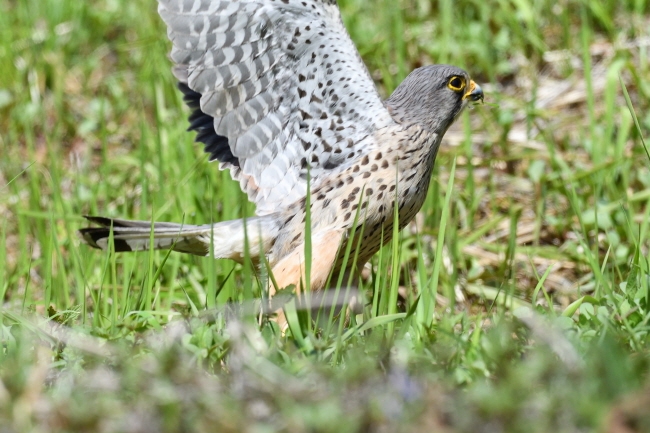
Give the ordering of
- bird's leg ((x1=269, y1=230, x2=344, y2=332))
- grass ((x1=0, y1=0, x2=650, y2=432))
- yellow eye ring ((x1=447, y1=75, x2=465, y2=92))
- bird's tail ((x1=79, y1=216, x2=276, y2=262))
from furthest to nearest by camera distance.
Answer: yellow eye ring ((x1=447, y1=75, x2=465, y2=92)), bird's tail ((x1=79, y1=216, x2=276, y2=262)), bird's leg ((x1=269, y1=230, x2=344, y2=332)), grass ((x1=0, y1=0, x2=650, y2=432))

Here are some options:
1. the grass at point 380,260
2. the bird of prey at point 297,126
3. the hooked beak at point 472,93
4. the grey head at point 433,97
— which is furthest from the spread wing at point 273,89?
the hooked beak at point 472,93

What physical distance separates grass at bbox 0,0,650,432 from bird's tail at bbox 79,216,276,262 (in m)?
0.15

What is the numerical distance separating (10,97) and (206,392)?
5777 mm

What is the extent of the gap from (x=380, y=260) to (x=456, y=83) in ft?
4.65

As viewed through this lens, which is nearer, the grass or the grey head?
the grass

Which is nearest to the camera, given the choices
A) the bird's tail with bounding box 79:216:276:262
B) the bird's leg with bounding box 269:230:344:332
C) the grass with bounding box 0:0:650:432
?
the grass with bounding box 0:0:650:432

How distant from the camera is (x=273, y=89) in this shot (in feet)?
14.0

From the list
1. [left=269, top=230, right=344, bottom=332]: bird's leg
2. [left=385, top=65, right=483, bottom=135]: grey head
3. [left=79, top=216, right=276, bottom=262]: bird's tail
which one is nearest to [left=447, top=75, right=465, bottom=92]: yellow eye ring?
[left=385, top=65, right=483, bottom=135]: grey head

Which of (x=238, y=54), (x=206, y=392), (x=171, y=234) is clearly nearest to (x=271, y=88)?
(x=238, y=54)

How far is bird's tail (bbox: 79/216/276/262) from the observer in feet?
14.4

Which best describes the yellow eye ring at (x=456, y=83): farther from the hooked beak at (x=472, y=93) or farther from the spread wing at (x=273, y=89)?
the spread wing at (x=273, y=89)

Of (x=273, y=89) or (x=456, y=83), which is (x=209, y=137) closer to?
(x=273, y=89)

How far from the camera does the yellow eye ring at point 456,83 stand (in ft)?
14.8

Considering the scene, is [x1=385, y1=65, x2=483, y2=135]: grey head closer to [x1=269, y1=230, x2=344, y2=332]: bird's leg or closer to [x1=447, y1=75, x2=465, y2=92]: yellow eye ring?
[x1=447, y1=75, x2=465, y2=92]: yellow eye ring
